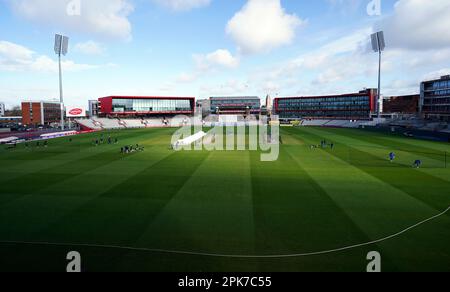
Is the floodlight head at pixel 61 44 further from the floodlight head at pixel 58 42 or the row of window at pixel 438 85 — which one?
the row of window at pixel 438 85

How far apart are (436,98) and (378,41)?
1336 inches

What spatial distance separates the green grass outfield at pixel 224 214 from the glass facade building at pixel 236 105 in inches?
5467

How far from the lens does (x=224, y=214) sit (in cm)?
1602

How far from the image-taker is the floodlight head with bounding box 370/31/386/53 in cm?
7719

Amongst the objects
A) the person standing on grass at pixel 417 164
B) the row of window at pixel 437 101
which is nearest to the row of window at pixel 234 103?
the row of window at pixel 437 101

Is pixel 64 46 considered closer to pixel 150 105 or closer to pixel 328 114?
pixel 150 105

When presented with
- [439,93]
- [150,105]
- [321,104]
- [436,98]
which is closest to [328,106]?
[321,104]

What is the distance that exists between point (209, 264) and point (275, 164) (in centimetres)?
2132

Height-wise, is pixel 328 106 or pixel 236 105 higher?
pixel 236 105

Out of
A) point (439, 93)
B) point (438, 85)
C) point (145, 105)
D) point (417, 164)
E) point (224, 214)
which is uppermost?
point (438, 85)

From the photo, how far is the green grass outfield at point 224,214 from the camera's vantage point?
1114 cm

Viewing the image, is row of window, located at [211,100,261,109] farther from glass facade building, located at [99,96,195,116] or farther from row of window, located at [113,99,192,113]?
row of window, located at [113,99,192,113]
